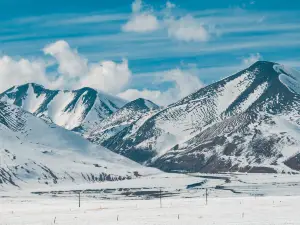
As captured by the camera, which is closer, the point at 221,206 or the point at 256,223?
the point at 256,223

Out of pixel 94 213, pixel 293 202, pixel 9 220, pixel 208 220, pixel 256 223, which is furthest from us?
pixel 293 202

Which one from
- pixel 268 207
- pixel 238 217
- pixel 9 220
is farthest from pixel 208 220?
pixel 9 220

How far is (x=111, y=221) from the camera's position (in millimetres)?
123688

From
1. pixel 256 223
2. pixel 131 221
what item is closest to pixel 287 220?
pixel 256 223

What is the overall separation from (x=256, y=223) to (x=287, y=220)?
24.8 feet

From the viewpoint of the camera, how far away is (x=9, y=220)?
133m

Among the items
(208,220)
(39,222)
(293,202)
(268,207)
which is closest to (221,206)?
(268,207)

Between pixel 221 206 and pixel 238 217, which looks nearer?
pixel 238 217

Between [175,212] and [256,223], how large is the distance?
1231 inches

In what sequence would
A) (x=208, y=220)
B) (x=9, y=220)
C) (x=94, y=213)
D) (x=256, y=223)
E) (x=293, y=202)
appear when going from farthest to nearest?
(x=293, y=202) < (x=94, y=213) < (x=9, y=220) < (x=208, y=220) < (x=256, y=223)

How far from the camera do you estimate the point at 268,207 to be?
14638 centimetres

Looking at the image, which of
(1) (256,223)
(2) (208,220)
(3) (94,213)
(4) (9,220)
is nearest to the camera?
(1) (256,223)

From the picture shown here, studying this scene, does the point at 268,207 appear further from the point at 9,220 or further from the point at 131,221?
the point at 9,220

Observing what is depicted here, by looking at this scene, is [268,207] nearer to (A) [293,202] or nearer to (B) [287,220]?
(A) [293,202]
